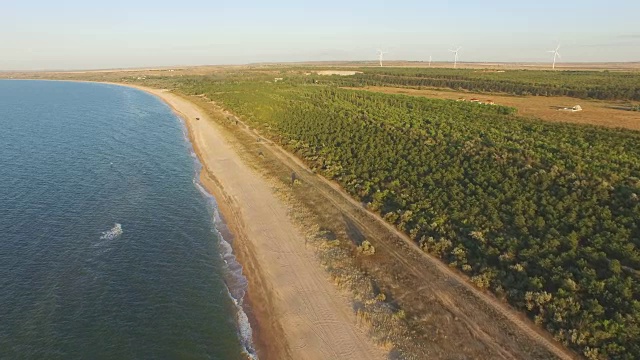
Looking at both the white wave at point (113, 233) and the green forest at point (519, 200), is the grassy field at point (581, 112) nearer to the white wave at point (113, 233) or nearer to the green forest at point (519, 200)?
the green forest at point (519, 200)

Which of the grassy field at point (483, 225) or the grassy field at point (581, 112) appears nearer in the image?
the grassy field at point (483, 225)

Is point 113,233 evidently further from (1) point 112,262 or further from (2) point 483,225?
(2) point 483,225

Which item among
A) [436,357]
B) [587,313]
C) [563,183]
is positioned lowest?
[436,357]

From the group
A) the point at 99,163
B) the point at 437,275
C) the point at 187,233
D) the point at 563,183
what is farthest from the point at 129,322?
the point at 99,163

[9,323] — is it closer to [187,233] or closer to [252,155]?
[187,233]

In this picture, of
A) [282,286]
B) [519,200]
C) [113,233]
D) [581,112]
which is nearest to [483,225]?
[519,200]

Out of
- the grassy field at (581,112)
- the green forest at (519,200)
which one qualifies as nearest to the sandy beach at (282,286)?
the green forest at (519,200)

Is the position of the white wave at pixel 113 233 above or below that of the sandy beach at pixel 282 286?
above
